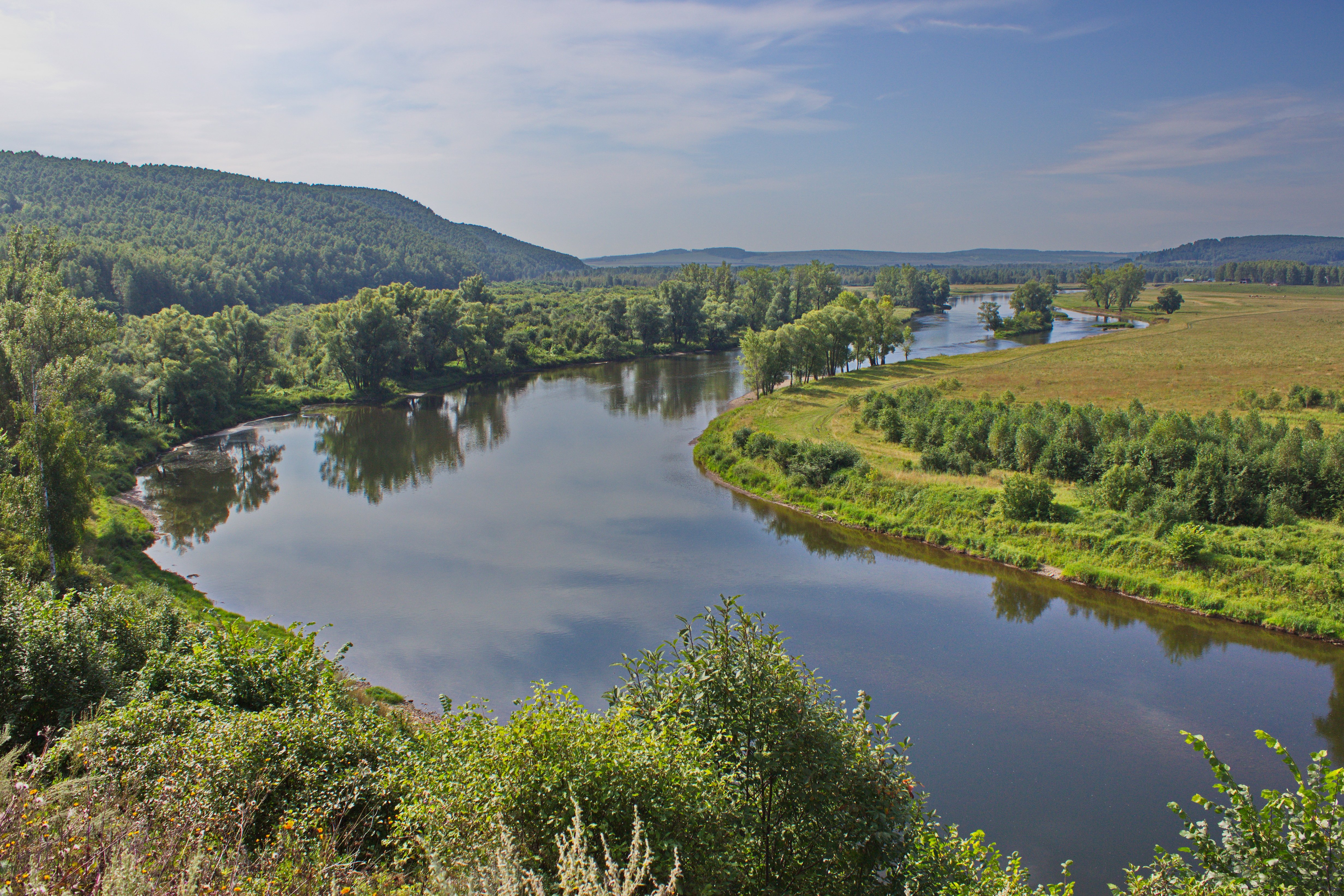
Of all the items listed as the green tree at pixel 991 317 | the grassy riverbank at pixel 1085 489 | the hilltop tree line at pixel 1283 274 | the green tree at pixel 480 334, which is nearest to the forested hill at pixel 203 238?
the green tree at pixel 480 334

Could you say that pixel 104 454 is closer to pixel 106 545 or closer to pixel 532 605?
pixel 106 545

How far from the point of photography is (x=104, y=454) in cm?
3553

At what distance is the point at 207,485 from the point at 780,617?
31.5 m

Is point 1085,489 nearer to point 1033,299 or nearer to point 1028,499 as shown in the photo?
point 1028,499

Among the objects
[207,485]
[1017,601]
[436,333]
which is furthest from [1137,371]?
[207,485]

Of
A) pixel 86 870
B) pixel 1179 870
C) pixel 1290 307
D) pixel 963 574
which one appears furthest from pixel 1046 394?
pixel 1290 307

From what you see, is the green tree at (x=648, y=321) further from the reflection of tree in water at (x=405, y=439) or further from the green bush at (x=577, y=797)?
the green bush at (x=577, y=797)

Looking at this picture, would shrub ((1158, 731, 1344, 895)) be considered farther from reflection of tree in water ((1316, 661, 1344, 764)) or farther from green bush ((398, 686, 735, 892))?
reflection of tree in water ((1316, 661, 1344, 764))

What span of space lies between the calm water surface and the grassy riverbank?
99cm

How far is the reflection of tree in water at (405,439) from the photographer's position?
40062 millimetres

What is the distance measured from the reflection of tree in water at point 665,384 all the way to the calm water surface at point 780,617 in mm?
14995

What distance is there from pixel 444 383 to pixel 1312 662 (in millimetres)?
63256

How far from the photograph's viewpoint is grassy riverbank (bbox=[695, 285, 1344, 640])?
22172mm

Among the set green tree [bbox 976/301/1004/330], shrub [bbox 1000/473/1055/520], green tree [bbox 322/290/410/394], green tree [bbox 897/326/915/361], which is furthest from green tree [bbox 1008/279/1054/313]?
shrub [bbox 1000/473/1055/520]
